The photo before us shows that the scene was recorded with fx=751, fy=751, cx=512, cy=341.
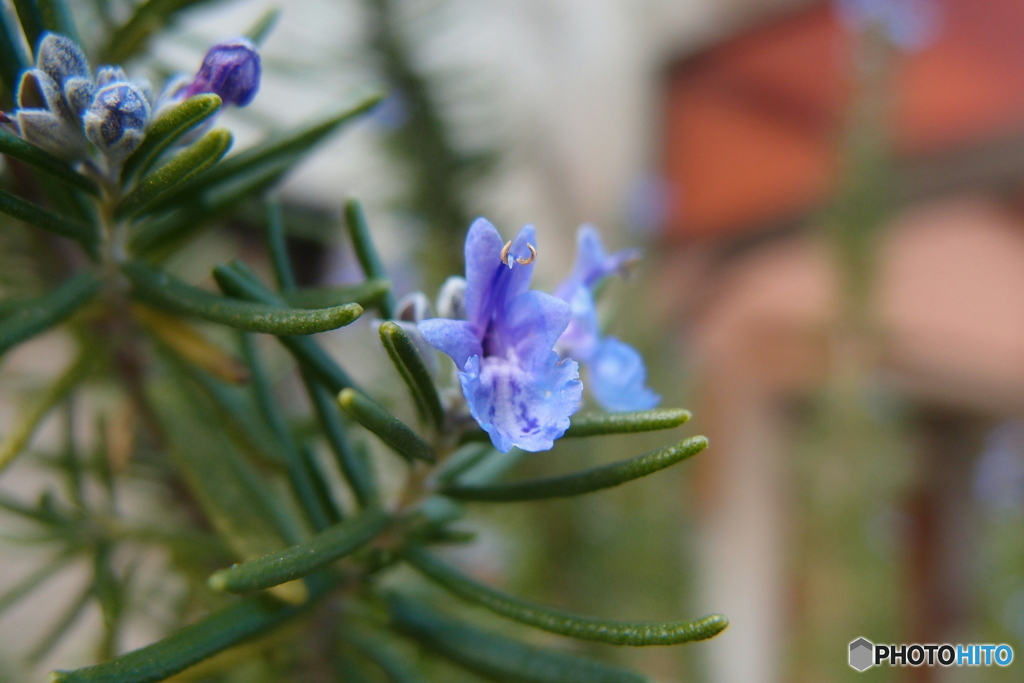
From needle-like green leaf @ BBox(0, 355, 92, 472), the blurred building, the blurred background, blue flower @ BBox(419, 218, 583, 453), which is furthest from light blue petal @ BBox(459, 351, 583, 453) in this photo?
the blurred building

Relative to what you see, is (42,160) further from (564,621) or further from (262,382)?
(564,621)

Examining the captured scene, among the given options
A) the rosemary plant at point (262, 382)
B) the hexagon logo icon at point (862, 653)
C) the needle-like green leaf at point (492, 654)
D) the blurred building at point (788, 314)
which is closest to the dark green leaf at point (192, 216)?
the rosemary plant at point (262, 382)

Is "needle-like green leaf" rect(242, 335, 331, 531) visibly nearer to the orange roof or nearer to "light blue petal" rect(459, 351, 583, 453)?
"light blue petal" rect(459, 351, 583, 453)

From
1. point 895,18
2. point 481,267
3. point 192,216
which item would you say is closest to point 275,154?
point 192,216

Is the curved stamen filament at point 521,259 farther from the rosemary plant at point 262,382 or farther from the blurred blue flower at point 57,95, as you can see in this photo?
the blurred blue flower at point 57,95

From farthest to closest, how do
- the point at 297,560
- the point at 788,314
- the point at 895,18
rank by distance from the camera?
the point at 788,314 < the point at 895,18 < the point at 297,560

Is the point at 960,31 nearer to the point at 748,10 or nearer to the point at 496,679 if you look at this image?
the point at 748,10

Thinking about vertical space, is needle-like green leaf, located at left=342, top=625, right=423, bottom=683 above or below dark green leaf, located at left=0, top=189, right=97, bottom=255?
below
